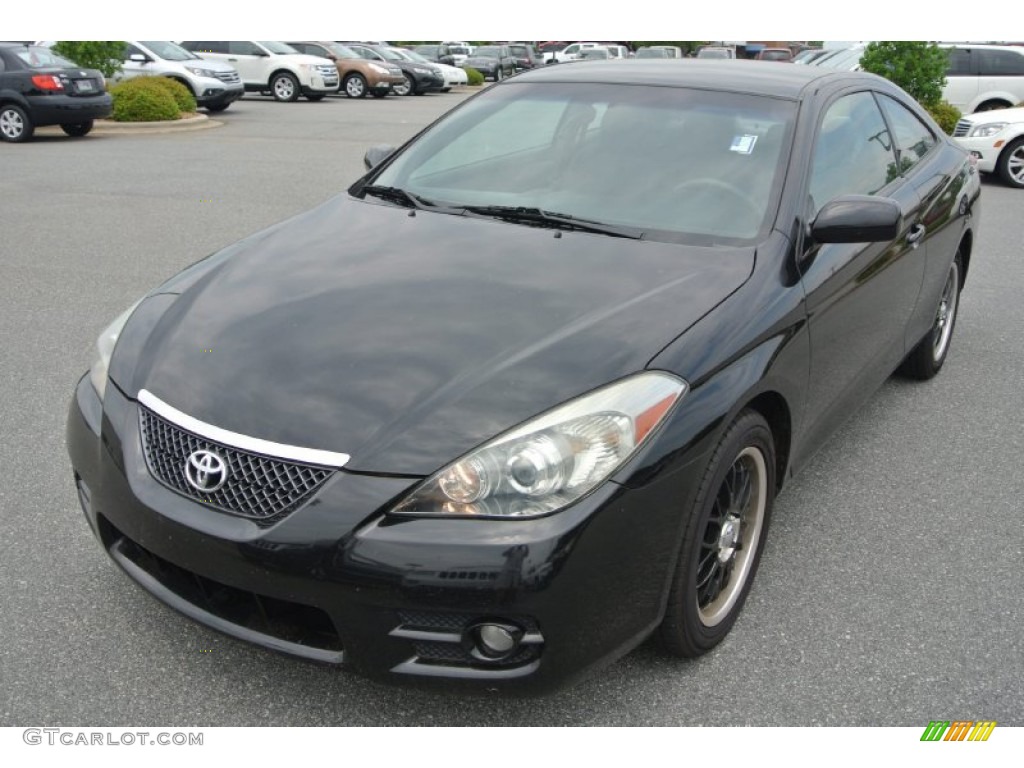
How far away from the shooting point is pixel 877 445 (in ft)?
14.8

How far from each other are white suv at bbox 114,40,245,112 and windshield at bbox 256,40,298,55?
11.4ft

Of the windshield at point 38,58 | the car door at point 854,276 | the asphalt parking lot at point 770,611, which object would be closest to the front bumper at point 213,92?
the windshield at point 38,58

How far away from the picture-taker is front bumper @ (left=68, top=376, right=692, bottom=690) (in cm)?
230

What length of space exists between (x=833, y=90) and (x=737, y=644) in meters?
2.25

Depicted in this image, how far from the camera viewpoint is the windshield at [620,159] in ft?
11.3

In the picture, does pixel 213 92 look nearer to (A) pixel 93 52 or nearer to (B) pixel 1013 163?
(A) pixel 93 52

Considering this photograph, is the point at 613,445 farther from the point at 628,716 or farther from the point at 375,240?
the point at 375,240

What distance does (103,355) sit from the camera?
10.1 feet

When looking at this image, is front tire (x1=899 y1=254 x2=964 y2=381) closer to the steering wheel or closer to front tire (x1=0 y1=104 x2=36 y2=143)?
the steering wheel

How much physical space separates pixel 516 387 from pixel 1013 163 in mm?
12119

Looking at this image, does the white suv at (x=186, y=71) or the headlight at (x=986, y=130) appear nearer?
the headlight at (x=986, y=130)

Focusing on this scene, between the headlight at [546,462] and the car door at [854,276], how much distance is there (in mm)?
1060

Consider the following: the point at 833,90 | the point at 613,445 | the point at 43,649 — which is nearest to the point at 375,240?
the point at 613,445

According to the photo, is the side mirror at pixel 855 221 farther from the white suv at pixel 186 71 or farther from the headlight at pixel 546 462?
the white suv at pixel 186 71
